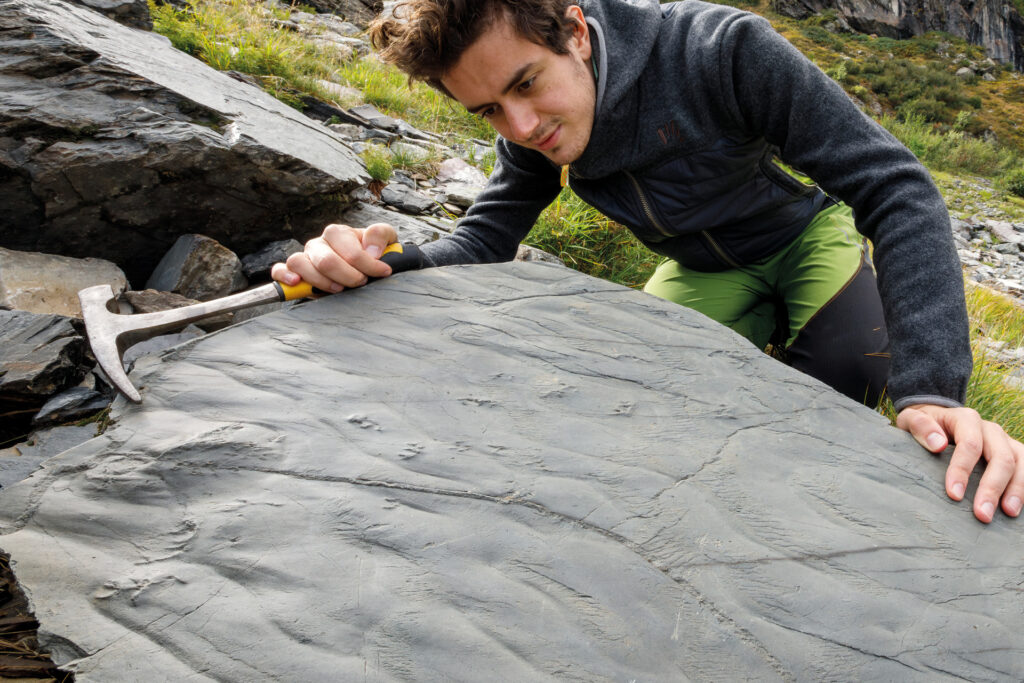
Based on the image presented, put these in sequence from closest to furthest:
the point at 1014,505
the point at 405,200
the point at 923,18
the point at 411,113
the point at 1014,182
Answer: the point at 1014,505
the point at 405,200
the point at 411,113
the point at 1014,182
the point at 923,18

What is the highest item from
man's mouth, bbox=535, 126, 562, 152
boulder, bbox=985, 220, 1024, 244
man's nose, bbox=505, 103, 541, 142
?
man's nose, bbox=505, 103, 541, 142

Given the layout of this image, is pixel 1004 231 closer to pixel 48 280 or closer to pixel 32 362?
pixel 48 280

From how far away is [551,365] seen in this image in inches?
63.4

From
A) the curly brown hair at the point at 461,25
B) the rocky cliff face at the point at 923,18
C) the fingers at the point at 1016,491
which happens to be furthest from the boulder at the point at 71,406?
the rocky cliff face at the point at 923,18

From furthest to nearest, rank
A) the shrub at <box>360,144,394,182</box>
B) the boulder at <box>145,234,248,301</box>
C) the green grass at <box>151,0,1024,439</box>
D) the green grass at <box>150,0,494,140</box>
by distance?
the green grass at <box>150,0,494,140</box> → the shrub at <box>360,144,394,182</box> → the green grass at <box>151,0,1024,439</box> → the boulder at <box>145,234,248,301</box>

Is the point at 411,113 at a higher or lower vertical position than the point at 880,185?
lower

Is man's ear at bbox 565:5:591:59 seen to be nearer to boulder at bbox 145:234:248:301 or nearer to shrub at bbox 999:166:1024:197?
boulder at bbox 145:234:248:301

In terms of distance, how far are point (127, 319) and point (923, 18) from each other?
22795mm

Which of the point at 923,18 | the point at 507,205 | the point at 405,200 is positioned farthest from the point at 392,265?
the point at 923,18

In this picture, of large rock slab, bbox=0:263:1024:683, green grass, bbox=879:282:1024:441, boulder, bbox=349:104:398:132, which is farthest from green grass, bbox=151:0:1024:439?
large rock slab, bbox=0:263:1024:683

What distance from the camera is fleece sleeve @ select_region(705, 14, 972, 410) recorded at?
163 cm

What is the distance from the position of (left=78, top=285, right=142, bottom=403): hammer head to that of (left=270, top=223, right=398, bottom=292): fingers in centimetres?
38

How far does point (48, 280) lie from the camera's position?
251 cm

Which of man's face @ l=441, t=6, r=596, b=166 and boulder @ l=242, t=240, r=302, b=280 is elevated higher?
man's face @ l=441, t=6, r=596, b=166
